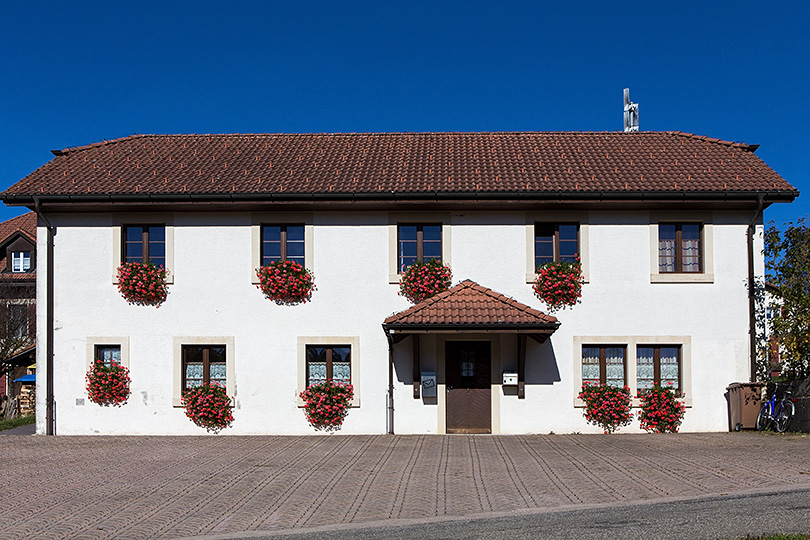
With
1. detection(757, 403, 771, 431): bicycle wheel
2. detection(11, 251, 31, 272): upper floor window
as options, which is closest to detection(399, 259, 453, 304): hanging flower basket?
detection(757, 403, 771, 431): bicycle wheel

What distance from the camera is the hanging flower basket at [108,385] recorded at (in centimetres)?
1686

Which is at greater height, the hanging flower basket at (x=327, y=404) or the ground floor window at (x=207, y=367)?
the ground floor window at (x=207, y=367)

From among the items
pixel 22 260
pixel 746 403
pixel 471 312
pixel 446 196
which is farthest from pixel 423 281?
pixel 22 260

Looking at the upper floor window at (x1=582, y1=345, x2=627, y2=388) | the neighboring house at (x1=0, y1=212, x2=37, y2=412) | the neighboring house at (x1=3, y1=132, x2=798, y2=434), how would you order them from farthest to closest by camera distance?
the neighboring house at (x1=0, y1=212, x2=37, y2=412) < the upper floor window at (x1=582, y1=345, x2=627, y2=388) < the neighboring house at (x1=3, y1=132, x2=798, y2=434)

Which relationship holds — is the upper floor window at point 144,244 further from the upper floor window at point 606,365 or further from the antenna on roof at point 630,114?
the antenna on roof at point 630,114

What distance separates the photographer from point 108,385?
16.9 meters

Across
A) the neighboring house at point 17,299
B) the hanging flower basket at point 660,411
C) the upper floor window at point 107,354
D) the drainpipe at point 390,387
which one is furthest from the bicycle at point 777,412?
the neighboring house at point 17,299

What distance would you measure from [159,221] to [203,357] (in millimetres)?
3037

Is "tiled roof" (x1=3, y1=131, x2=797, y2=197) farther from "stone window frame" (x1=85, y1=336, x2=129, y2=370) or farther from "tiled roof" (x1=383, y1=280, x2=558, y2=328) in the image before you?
"stone window frame" (x1=85, y1=336, x2=129, y2=370)

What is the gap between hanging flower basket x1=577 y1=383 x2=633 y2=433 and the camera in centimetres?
1661

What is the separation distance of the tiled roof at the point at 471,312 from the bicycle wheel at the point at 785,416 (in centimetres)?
498

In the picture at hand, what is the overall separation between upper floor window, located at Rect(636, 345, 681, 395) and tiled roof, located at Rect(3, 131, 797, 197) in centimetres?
336

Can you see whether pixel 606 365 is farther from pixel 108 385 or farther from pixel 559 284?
pixel 108 385

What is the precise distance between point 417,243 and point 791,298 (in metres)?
7.64
